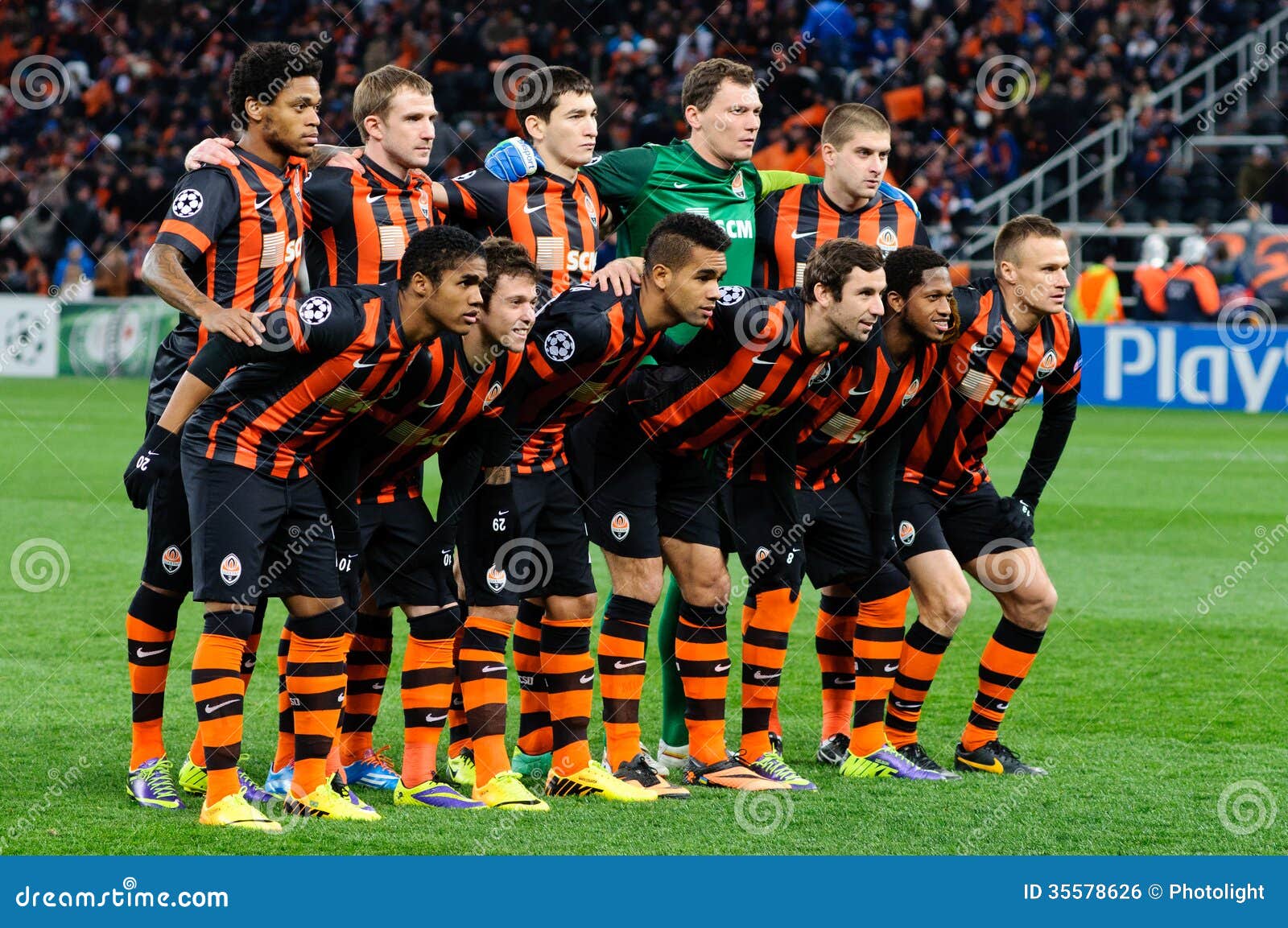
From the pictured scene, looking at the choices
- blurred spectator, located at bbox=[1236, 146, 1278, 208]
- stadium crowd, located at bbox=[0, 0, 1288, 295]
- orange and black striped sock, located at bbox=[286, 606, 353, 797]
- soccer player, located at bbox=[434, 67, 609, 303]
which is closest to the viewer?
orange and black striped sock, located at bbox=[286, 606, 353, 797]

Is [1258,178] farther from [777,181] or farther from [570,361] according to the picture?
[570,361]

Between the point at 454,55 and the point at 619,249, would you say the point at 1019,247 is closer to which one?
the point at 619,249

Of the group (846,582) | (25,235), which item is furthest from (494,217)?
(25,235)

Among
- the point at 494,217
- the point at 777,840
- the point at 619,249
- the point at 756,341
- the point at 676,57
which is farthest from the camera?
the point at 676,57

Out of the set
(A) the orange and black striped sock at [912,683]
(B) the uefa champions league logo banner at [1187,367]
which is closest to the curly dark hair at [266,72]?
(A) the orange and black striped sock at [912,683]

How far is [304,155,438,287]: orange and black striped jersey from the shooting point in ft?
19.6

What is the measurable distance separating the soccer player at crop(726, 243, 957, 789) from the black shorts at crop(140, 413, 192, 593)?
1853 mm

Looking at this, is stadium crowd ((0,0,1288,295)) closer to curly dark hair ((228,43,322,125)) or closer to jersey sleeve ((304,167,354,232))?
jersey sleeve ((304,167,354,232))

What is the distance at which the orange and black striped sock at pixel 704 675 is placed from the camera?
5.90m

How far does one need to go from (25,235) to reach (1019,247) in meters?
22.8

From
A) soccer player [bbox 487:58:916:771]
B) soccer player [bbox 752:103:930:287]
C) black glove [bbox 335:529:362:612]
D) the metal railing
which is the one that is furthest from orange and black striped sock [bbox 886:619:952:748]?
the metal railing

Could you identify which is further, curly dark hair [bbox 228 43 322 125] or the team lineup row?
curly dark hair [bbox 228 43 322 125]

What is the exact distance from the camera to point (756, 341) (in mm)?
5773

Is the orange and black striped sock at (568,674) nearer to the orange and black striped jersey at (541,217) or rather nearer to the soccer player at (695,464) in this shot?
the soccer player at (695,464)
